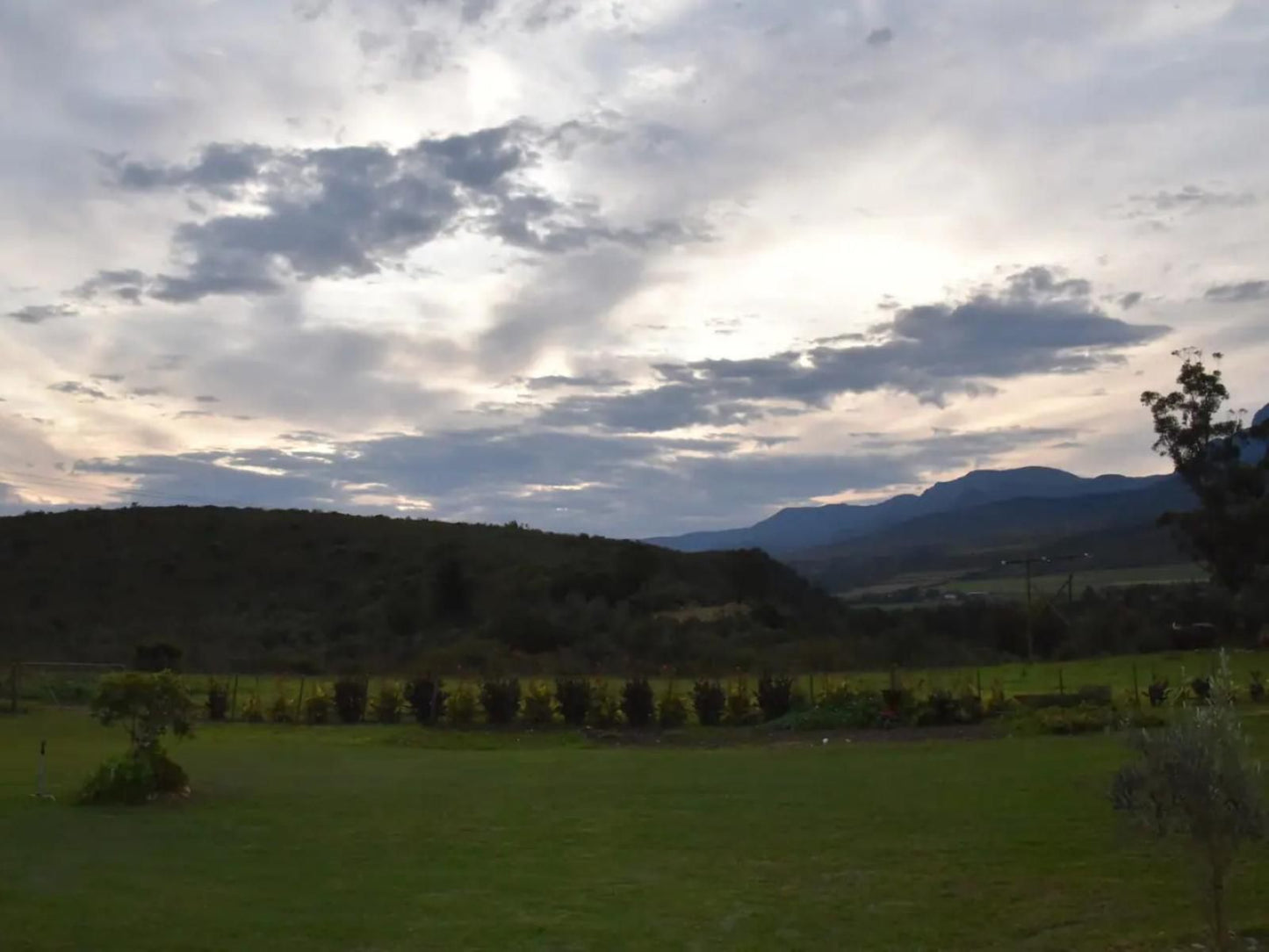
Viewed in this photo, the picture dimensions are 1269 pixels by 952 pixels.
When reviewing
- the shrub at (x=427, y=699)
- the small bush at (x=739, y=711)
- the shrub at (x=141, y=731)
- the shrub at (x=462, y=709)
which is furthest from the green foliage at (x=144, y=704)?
the small bush at (x=739, y=711)

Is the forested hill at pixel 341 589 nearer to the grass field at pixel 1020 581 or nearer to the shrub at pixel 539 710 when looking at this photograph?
the shrub at pixel 539 710

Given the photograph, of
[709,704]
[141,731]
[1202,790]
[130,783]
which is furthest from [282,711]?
[1202,790]

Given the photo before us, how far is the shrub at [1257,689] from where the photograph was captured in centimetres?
2509

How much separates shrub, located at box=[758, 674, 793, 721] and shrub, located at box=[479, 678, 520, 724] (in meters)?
5.53

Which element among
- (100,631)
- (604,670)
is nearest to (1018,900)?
(604,670)

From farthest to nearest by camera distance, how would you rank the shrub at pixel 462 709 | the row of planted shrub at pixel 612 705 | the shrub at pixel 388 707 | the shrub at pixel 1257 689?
the shrub at pixel 388 707, the shrub at pixel 462 709, the row of planted shrub at pixel 612 705, the shrub at pixel 1257 689

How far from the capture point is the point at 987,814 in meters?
13.4

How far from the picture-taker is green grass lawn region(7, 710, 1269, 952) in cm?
889

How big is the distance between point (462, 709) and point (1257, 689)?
16.5 metres

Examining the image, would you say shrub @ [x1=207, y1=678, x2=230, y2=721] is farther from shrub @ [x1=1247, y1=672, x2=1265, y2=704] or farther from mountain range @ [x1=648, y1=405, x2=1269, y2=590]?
mountain range @ [x1=648, y1=405, x2=1269, y2=590]

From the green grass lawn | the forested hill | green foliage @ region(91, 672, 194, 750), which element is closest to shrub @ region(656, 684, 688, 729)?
the green grass lawn

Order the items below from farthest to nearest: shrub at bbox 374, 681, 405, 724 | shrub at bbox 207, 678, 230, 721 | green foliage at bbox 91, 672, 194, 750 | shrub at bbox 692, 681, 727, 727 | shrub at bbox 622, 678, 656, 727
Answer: shrub at bbox 207, 678, 230, 721
shrub at bbox 374, 681, 405, 724
shrub at bbox 622, 678, 656, 727
shrub at bbox 692, 681, 727, 727
green foliage at bbox 91, 672, 194, 750

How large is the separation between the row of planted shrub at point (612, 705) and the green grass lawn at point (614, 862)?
19.8 ft

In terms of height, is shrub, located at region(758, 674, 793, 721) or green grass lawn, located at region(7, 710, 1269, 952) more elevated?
shrub, located at region(758, 674, 793, 721)
